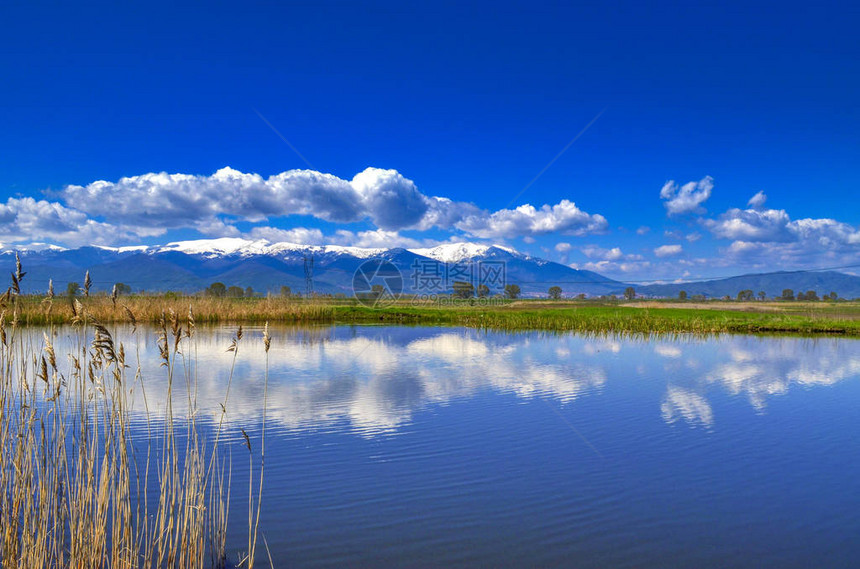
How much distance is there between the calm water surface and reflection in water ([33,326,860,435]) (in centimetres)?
12

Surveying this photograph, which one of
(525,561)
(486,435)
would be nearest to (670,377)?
(486,435)

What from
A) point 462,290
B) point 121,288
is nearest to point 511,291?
point 462,290

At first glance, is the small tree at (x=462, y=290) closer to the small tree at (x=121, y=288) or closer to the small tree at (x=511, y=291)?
the small tree at (x=511, y=291)

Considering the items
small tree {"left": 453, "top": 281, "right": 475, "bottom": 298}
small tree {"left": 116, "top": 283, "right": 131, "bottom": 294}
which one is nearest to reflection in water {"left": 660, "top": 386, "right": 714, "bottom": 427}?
small tree {"left": 116, "top": 283, "right": 131, "bottom": 294}

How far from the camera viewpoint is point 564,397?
13688 mm

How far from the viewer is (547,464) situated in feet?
27.9

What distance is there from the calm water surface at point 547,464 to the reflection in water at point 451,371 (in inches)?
4.7

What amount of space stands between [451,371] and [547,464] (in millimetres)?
9272

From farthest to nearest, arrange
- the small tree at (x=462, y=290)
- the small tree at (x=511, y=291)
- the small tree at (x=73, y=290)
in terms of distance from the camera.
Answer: the small tree at (x=511, y=291)
the small tree at (x=462, y=290)
the small tree at (x=73, y=290)

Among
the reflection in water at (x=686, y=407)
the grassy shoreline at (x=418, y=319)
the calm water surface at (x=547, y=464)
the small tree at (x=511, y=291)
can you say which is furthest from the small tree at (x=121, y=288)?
the small tree at (x=511, y=291)

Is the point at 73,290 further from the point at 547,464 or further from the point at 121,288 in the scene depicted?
the point at 121,288

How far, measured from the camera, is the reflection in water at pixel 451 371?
12039 millimetres

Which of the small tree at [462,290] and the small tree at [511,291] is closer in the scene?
the small tree at [462,290]

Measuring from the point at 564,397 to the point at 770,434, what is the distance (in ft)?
14.8
